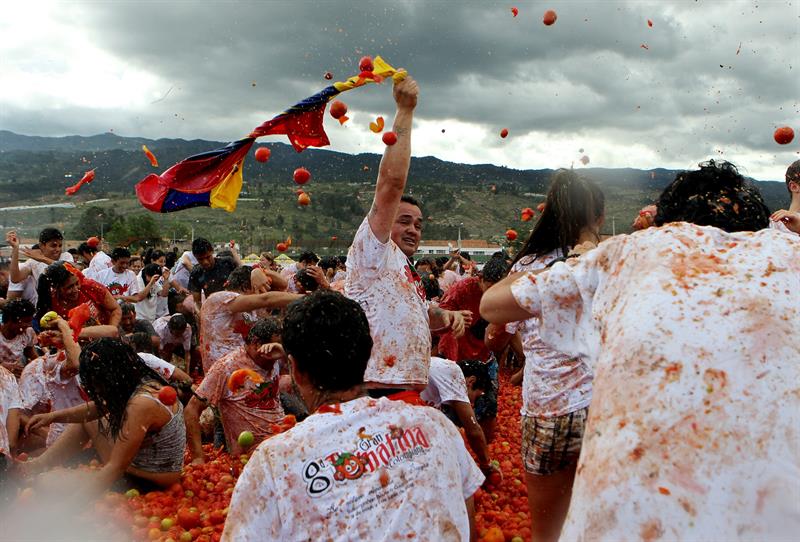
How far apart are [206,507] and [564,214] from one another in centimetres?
345

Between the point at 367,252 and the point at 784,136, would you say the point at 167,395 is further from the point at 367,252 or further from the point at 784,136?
the point at 784,136

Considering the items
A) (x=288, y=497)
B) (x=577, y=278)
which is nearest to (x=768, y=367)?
(x=577, y=278)

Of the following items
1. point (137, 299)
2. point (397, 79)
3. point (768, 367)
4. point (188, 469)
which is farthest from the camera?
point (137, 299)

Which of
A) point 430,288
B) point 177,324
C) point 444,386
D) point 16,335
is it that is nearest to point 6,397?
point 16,335

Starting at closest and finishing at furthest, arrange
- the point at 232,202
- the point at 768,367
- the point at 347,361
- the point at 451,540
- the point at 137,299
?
1. the point at 768,367
2. the point at 451,540
3. the point at 347,361
4. the point at 232,202
5. the point at 137,299

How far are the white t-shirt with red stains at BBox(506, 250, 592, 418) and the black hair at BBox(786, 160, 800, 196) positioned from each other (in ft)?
9.82

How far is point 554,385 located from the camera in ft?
10.5

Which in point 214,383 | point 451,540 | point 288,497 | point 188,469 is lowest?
point 188,469

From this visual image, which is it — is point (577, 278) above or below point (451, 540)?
above

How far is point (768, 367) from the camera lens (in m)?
1.58

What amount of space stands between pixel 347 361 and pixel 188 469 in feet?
13.1

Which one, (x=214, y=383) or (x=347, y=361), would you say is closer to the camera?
(x=347, y=361)

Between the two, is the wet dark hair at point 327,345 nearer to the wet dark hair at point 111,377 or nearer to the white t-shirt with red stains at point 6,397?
the wet dark hair at point 111,377

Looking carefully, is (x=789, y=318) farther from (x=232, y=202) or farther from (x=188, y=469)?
(x=188, y=469)
